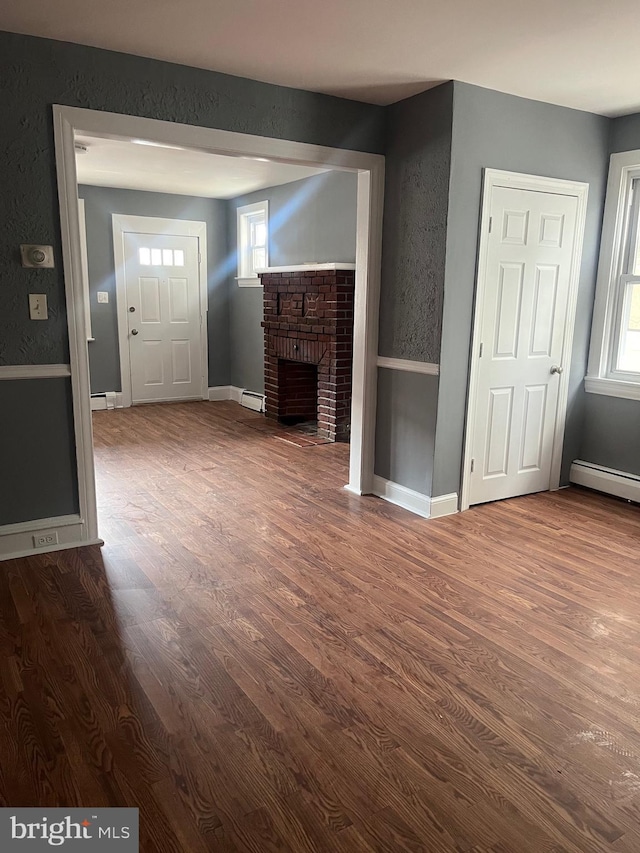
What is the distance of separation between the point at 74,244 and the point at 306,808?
2.63 m

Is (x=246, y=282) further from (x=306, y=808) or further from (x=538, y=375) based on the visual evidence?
(x=306, y=808)

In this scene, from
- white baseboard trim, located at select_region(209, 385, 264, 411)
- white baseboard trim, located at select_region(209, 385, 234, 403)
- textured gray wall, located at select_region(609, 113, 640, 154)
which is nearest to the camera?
textured gray wall, located at select_region(609, 113, 640, 154)

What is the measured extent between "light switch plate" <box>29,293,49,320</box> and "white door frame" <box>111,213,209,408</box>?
13.9 ft

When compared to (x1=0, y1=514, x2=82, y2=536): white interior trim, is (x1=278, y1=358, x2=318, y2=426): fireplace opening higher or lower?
higher

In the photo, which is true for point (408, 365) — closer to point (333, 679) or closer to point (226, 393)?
point (333, 679)

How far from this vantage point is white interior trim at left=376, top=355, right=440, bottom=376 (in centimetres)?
373

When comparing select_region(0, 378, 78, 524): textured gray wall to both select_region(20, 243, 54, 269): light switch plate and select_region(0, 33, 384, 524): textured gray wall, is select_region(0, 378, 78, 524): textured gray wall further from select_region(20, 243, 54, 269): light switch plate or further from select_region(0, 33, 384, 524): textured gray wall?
select_region(20, 243, 54, 269): light switch plate

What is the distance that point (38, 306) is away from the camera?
10.0ft

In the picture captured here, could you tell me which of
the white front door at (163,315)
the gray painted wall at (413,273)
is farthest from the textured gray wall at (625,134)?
the white front door at (163,315)

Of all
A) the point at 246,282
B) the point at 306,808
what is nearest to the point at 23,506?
the point at 306,808

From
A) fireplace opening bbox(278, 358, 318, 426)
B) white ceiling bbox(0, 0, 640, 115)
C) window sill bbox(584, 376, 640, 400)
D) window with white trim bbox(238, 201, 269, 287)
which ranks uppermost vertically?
white ceiling bbox(0, 0, 640, 115)

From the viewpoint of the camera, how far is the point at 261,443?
564 cm

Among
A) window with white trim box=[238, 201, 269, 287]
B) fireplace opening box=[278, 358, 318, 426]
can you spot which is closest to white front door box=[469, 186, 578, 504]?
fireplace opening box=[278, 358, 318, 426]

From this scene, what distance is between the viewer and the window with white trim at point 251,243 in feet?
23.1
